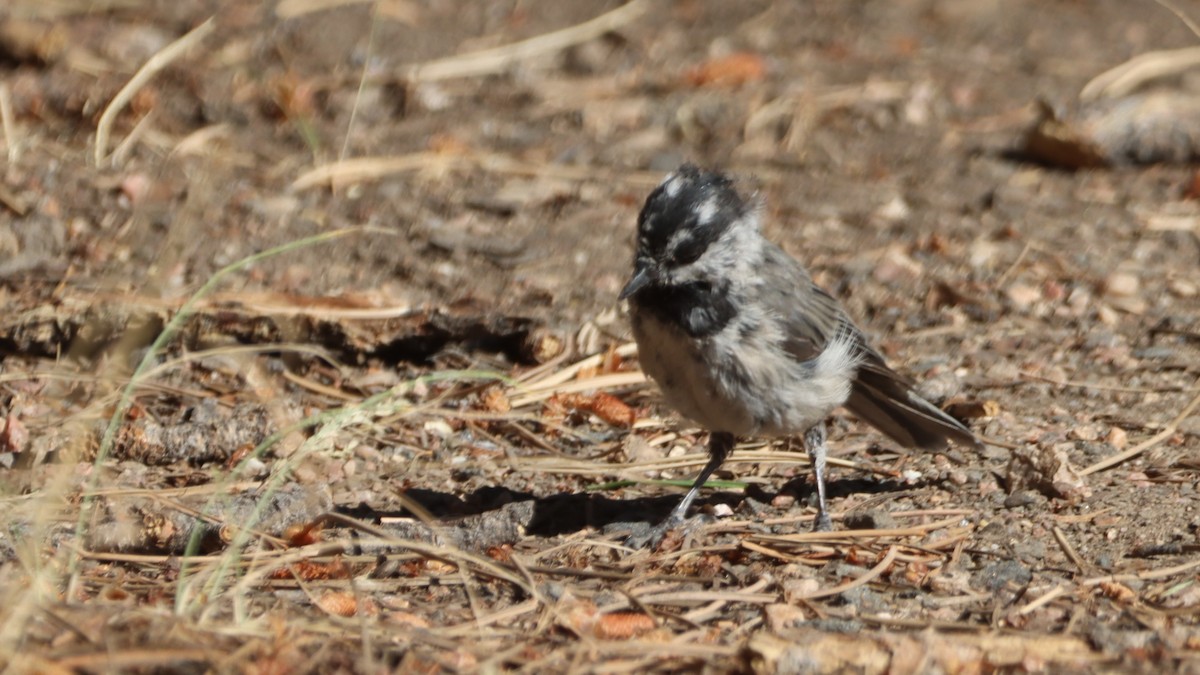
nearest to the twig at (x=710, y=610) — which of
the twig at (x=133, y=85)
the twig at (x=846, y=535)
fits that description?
the twig at (x=846, y=535)

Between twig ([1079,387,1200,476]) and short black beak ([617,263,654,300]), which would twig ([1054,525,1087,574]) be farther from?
short black beak ([617,263,654,300])

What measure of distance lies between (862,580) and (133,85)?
5213 millimetres

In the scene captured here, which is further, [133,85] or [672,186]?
[133,85]

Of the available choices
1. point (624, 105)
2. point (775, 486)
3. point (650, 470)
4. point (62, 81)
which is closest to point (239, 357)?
point (650, 470)

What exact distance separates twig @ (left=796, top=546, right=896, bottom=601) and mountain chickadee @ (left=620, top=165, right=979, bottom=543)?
35cm

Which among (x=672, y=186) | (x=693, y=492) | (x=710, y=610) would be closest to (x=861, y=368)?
(x=693, y=492)

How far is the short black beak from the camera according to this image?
470cm

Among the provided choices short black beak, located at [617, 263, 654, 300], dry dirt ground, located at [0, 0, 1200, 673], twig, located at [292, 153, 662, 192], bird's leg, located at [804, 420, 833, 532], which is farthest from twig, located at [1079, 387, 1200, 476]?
twig, located at [292, 153, 662, 192]

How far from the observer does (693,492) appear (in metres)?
5.05

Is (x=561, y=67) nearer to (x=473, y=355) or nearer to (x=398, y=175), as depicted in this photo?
(x=398, y=175)

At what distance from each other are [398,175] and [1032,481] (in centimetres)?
404

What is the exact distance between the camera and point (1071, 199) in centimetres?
771

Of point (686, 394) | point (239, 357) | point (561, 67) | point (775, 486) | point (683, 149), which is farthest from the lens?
point (561, 67)

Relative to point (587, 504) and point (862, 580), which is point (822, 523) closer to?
point (862, 580)
